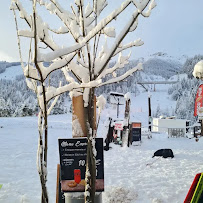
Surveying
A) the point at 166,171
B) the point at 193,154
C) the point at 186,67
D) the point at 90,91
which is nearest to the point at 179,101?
the point at 186,67

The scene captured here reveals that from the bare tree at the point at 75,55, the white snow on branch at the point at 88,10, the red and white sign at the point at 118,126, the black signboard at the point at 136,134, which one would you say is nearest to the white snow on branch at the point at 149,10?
the bare tree at the point at 75,55

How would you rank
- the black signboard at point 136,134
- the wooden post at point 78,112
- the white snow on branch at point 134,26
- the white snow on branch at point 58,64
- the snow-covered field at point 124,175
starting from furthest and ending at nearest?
1. the black signboard at point 136,134
2. the snow-covered field at point 124,175
3. the wooden post at point 78,112
4. the white snow on branch at point 134,26
5. the white snow on branch at point 58,64

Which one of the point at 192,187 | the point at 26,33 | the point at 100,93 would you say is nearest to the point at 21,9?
the point at 26,33

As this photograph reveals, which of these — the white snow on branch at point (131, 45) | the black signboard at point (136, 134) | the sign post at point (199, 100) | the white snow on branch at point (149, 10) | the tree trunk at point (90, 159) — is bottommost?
the black signboard at point (136, 134)

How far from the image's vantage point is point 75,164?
244 centimetres

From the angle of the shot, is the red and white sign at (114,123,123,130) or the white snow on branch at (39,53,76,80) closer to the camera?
the white snow on branch at (39,53,76,80)

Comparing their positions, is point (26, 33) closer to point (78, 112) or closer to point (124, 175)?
point (78, 112)

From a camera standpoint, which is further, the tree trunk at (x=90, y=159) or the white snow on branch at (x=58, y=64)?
the tree trunk at (x=90, y=159)

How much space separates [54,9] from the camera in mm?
2100

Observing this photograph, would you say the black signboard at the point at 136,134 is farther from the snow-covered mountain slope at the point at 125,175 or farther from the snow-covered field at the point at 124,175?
the snow-covered mountain slope at the point at 125,175

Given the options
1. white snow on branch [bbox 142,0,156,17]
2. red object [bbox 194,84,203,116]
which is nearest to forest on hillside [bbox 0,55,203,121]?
red object [bbox 194,84,203,116]

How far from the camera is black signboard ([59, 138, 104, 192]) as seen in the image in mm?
2396

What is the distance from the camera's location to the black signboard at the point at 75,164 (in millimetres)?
2396

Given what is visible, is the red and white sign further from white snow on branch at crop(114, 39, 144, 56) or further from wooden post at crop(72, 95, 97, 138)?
white snow on branch at crop(114, 39, 144, 56)
